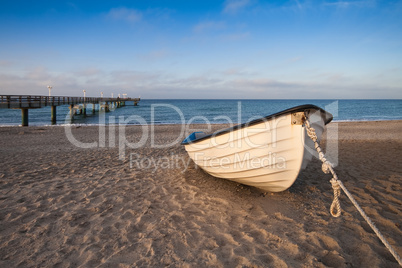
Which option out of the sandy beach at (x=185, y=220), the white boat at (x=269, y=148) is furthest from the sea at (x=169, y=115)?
the white boat at (x=269, y=148)

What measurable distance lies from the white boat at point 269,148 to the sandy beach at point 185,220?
556 millimetres

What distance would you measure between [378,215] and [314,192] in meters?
1.15

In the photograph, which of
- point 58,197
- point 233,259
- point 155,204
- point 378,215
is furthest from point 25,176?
point 378,215

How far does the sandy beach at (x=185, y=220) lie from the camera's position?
102 inches

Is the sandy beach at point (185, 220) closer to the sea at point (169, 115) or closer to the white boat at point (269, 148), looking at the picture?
the white boat at point (269, 148)

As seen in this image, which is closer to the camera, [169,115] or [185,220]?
[185,220]

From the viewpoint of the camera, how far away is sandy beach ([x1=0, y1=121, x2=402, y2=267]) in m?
2.60

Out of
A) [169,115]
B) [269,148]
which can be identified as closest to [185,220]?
[269,148]

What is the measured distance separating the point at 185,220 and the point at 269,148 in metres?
1.67

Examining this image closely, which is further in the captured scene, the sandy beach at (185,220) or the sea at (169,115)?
the sea at (169,115)

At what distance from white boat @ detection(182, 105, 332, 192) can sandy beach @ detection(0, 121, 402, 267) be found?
21.9 inches

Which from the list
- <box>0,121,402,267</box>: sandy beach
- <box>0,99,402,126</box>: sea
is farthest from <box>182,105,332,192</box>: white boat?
<box>0,99,402,126</box>: sea

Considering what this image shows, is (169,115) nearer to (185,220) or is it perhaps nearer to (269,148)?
(185,220)

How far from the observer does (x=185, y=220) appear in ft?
11.3
